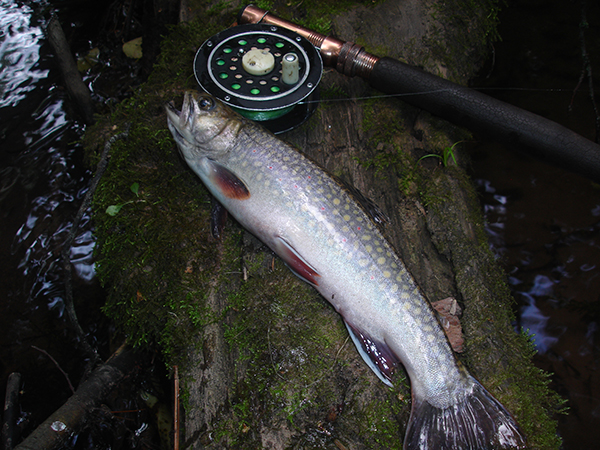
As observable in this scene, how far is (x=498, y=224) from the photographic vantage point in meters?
4.46

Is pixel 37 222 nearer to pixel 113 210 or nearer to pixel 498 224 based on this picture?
pixel 113 210

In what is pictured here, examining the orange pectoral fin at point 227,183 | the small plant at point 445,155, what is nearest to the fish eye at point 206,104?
the orange pectoral fin at point 227,183

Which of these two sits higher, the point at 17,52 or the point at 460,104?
the point at 460,104

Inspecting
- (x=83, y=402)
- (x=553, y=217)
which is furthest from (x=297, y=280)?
(x=553, y=217)

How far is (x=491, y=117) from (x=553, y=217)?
1.74 meters

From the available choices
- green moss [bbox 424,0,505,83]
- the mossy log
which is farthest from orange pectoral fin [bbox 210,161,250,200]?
green moss [bbox 424,0,505,83]

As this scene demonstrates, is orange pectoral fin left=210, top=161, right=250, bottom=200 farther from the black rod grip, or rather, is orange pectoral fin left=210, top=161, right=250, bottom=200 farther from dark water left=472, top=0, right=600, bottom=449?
dark water left=472, top=0, right=600, bottom=449

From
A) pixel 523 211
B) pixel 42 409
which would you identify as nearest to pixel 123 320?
pixel 42 409

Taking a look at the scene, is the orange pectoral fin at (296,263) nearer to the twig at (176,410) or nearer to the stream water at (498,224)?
the twig at (176,410)

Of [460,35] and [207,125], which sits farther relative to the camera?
[460,35]

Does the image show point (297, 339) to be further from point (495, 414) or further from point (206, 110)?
point (206, 110)

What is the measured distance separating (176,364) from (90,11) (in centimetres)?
654

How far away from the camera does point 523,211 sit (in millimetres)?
4457

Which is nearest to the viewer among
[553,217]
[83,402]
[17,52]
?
[83,402]
